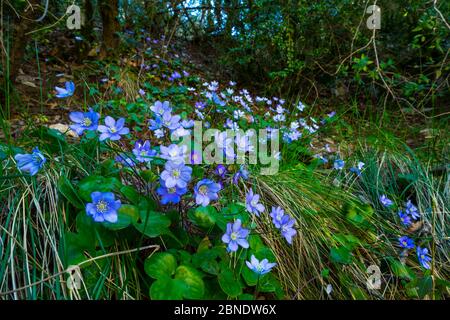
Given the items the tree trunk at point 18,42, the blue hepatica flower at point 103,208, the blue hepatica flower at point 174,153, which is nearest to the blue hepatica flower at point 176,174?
the blue hepatica flower at point 174,153

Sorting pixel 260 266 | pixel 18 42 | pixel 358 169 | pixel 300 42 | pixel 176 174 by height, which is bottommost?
pixel 260 266

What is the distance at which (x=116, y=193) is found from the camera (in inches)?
40.9

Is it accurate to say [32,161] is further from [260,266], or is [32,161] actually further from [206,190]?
[260,266]

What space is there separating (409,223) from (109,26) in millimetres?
3021

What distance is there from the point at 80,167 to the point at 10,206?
23 centimetres

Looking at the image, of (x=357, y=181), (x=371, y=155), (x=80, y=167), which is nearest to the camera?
(x=80, y=167)

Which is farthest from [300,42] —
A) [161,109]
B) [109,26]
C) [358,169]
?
[161,109]

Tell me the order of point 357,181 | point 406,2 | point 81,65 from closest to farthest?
point 357,181 → point 81,65 → point 406,2

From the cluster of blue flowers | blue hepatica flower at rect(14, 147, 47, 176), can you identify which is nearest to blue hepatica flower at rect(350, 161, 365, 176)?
the cluster of blue flowers

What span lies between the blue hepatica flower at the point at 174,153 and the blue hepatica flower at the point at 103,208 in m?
0.17

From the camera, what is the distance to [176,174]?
0.89 metres

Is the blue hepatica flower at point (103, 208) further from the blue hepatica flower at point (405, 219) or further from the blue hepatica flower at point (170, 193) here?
the blue hepatica flower at point (405, 219)

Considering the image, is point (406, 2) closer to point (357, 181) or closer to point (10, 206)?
point (357, 181)
